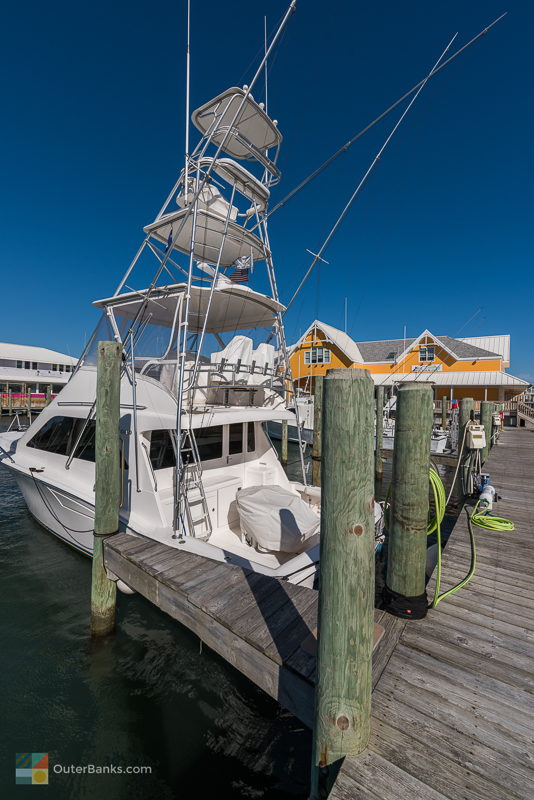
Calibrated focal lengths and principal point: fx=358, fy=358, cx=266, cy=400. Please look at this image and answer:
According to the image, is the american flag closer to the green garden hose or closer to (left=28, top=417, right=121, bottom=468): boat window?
(left=28, top=417, right=121, bottom=468): boat window

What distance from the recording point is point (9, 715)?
3533 mm

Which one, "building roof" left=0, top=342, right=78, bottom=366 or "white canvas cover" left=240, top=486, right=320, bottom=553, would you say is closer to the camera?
"white canvas cover" left=240, top=486, right=320, bottom=553

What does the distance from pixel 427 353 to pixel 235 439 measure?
26.4 meters

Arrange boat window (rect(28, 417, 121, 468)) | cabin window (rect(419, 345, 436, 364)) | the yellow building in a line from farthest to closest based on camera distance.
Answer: cabin window (rect(419, 345, 436, 364)), the yellow building, boat window (rect(28, 417, 121, 468))

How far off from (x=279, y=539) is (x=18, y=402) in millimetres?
33884

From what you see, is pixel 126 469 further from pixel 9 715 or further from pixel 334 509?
pixel 334 509

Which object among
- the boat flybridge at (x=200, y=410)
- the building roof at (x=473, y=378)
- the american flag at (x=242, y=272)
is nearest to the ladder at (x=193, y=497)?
the boat flybridge at (x=200, y=410)

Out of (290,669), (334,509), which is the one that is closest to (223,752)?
(290,669)

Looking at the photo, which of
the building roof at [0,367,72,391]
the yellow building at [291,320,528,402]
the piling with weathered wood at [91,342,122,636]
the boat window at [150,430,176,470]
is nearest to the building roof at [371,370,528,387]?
the yellow building at [291,320,528,402]

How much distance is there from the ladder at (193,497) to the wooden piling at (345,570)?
3.23m

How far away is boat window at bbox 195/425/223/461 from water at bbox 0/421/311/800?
8.08 feet

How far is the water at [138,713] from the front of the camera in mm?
3002

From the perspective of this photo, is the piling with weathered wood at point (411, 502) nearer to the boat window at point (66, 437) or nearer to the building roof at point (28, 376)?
the boat window at point (66, 437)

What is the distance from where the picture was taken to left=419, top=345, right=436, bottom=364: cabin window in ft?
95.1
